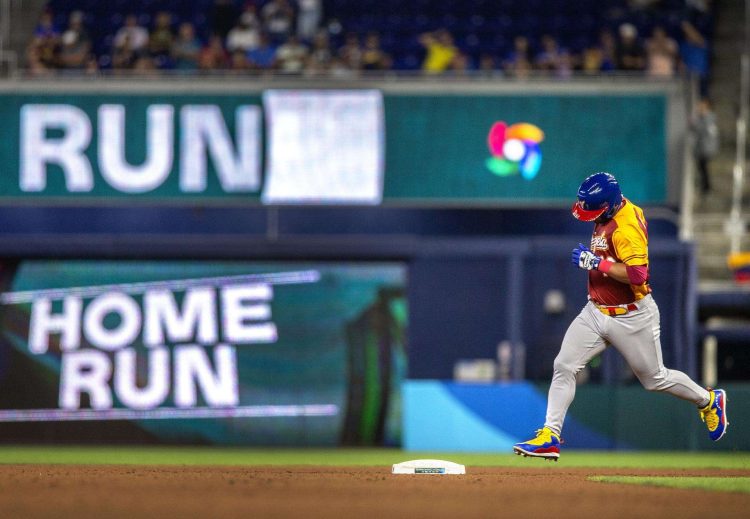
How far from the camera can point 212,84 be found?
20.4m

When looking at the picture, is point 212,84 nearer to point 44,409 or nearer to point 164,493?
point 44,409

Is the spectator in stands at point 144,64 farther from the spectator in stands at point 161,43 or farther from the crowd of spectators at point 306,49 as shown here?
the spectator in stands at point 161,43

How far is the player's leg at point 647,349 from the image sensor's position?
36.1 ft

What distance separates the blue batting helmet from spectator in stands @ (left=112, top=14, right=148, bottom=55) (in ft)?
41.0

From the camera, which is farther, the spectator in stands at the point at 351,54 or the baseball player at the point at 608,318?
the spectator in stands at the point at 351,54

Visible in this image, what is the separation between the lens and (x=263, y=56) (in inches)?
853

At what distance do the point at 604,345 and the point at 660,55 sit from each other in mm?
10874

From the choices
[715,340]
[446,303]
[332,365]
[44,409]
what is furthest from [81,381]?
[715,340]

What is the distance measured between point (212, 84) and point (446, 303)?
468 cm

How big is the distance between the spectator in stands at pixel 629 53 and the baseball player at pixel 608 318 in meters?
10.2

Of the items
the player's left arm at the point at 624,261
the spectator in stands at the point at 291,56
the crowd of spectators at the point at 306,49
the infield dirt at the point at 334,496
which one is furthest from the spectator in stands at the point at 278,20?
the player's left arm at the point at 624,261

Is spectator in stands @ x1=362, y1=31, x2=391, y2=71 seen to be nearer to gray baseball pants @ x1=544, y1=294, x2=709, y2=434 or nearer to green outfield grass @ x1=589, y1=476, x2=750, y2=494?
gray baseball pants @ x1=544, y1=294, x2=709, y2=434

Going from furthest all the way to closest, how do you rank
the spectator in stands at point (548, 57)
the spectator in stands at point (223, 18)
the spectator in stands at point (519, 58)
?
the spectator in stands at point (223, 18), the spectator in stands at point (519, 58), the spectator in stands at point (548, 57)

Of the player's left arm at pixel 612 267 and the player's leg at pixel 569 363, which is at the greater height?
the player's left arm at pixel 612 267
